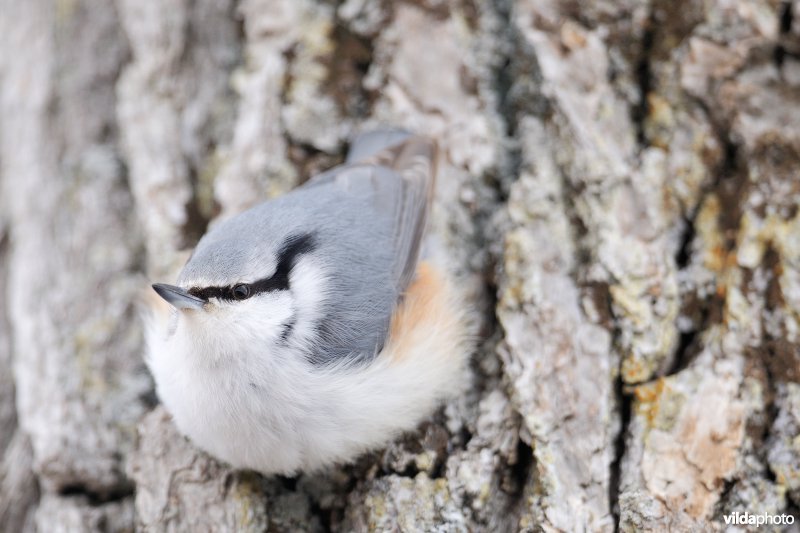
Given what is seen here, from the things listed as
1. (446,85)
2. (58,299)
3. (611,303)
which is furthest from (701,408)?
(58,299)

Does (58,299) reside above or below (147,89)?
below

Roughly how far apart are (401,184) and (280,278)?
26.7 inches

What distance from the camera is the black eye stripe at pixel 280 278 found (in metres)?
1.92

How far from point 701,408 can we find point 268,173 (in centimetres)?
152

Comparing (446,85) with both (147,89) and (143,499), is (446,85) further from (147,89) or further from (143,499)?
(143,499)

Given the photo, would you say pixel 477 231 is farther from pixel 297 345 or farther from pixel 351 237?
pixel 297 345

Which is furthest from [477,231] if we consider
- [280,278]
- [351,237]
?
[280,278]

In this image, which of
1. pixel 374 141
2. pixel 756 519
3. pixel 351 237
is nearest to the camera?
pixel 756 519

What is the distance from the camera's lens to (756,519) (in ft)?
5.94

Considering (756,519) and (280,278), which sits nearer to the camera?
(756,519)

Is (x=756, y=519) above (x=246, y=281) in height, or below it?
below

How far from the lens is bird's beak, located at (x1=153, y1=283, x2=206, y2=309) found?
5.97ft

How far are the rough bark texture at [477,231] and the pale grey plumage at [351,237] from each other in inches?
5.6

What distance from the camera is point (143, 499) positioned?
2.07 m
